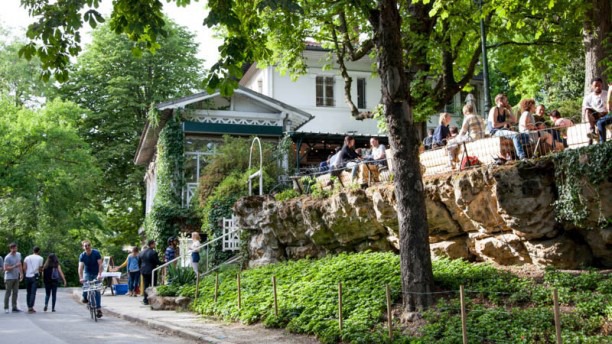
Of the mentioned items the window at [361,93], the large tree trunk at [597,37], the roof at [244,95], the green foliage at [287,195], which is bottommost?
the green foliage at [287,195]

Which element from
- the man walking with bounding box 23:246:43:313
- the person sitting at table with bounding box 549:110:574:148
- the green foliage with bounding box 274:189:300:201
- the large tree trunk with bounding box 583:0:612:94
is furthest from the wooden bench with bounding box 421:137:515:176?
the man walking with bounding box 23:246:43:313

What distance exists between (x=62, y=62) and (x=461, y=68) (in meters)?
14.9

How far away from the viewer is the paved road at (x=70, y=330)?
11602 mm

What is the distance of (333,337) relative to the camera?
10.6 meters

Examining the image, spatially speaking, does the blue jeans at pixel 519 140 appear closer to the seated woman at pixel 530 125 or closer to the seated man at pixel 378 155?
the seated woman at pixel 530 125

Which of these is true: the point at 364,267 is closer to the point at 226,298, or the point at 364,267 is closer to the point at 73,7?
the point at 226,298

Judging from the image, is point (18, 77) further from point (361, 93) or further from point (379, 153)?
point (379, 153)

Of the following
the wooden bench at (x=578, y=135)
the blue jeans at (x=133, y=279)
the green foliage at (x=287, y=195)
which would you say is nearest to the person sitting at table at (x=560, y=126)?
the wooden bench at (x=578, y=135)

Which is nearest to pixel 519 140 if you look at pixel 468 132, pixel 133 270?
pixel 468 132

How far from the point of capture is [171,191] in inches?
1109

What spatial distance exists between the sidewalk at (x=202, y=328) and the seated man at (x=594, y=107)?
600 centimetres

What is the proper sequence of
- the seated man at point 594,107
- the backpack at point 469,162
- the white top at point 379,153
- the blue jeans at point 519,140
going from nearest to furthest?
1. the seated man at point 594,107
2. the blue jeans at point 519,140
3. the backpack at point 469,162
4. the white top at point 379,153

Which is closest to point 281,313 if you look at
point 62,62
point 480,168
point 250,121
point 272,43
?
point 480,168

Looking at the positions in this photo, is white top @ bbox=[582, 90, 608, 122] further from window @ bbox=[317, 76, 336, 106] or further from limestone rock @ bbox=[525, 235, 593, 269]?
window @ bbox=[317, 76, 336, 106]
